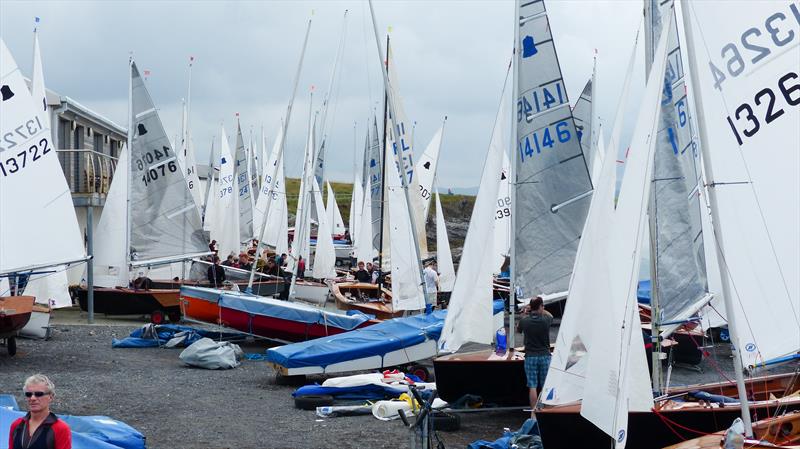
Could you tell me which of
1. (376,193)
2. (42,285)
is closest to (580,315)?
(42,285)

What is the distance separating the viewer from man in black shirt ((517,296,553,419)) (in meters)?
10.2

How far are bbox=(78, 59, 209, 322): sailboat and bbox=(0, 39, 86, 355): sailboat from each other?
18.9ft

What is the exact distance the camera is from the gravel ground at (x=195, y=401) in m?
9.74

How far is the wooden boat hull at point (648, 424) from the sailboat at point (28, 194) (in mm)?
7865

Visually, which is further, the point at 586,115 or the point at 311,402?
the point at 586,115

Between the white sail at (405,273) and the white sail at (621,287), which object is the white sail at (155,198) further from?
the white sail at (621,287)

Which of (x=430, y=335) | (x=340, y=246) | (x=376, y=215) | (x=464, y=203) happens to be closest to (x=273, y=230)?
(x=340, y=246)

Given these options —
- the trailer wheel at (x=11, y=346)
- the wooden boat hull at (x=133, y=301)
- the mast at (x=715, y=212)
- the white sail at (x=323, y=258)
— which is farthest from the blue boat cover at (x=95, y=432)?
the white sail at (x=323, y=258)

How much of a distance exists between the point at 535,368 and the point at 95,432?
15.4 ft

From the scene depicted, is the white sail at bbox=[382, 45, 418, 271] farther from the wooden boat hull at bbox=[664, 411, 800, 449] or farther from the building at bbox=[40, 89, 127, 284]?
the wooden boat hull at bbox=[664, 411, 800, 449]

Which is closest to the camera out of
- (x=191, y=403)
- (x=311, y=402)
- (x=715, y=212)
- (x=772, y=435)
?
(x=715, y=212)

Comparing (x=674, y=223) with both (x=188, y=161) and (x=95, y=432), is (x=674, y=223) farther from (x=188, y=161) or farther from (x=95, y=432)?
(x=188, y=161)

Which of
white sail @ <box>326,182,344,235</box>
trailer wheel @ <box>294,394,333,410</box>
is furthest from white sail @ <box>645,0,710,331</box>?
white sail @ <box>326,182,344,235</box>

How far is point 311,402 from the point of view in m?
11.5
